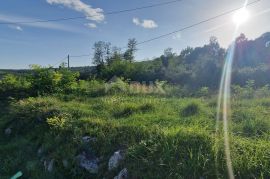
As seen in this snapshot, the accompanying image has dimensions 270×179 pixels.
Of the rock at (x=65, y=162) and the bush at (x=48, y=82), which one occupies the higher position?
the bush at (x=48, y=82)

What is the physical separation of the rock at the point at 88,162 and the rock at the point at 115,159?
0.37 meters

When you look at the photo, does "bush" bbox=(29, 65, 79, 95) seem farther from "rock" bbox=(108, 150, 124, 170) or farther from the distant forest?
"rock" bbox=(108, 150, 124, 170)

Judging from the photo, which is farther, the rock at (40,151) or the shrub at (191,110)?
the shrub at (191,110)

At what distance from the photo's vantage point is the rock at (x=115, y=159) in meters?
4.55

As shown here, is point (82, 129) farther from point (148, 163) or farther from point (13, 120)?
point (13, 120)

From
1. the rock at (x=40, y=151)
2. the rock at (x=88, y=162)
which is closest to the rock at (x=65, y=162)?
the rock at (x=88, y=162)

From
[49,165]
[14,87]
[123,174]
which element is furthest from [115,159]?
[14,87]

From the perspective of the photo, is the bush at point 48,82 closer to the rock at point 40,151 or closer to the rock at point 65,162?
the rock at point 40,151

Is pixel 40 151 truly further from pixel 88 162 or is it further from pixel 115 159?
pixel 115 159

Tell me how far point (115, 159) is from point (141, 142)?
49 cm

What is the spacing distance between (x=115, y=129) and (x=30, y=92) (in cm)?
966

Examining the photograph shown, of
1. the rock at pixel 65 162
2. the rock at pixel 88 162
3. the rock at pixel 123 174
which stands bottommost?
the rock at pixel 65 162

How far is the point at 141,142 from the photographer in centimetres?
470

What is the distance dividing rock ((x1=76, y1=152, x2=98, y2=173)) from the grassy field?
7 cm
